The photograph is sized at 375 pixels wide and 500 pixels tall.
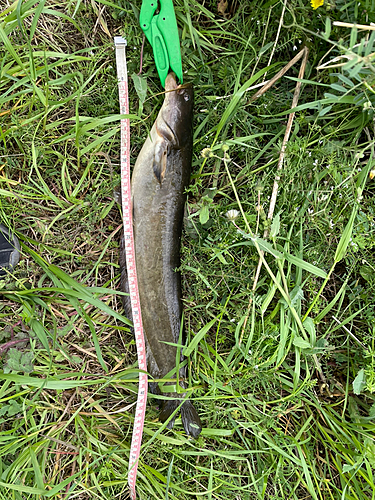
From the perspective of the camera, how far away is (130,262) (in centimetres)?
277

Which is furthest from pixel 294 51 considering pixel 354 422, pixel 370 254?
pixel 354 422

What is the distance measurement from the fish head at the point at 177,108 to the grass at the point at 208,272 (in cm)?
18

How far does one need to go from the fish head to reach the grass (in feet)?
0.59

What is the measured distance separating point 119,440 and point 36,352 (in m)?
1.00

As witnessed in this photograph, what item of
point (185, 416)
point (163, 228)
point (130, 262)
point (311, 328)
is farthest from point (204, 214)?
point (185, 416)

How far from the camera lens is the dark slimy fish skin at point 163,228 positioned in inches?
107

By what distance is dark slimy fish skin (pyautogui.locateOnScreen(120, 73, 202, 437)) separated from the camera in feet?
8.95

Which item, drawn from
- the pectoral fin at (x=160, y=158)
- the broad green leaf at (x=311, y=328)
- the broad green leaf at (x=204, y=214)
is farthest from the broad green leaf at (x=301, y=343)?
the pectoral fin at (x=160, y=158)

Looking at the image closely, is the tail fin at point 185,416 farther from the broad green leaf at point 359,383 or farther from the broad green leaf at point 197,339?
the broad green leaf at point 359,383

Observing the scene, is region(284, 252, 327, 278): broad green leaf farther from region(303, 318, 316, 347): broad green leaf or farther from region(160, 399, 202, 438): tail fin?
region(160, 399, 202, 438): tail fin

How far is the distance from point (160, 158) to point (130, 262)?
34.1 inches

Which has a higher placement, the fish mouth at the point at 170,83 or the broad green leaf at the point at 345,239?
the fish mouth at the point at 170,83

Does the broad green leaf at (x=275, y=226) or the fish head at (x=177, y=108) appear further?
the fish head at (x=177, y=108)

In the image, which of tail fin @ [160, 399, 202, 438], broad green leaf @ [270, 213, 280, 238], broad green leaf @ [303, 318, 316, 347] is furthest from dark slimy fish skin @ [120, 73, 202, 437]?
broad green leaf @ [303, 318, 316, 347]
